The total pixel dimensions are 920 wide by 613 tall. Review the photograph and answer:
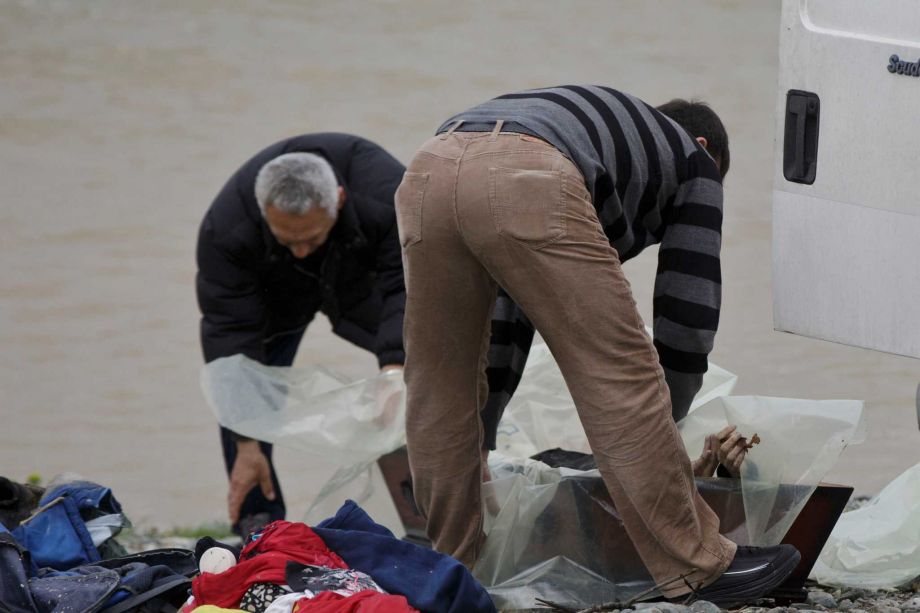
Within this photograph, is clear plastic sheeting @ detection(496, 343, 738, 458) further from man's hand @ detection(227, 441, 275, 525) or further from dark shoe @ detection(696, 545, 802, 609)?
dark shoe @ detection(696, 545, 802, 609)

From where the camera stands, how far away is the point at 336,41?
1352 cm

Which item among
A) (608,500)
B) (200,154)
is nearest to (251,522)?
(608,500)

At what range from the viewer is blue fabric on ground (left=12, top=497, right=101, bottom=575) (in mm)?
3127

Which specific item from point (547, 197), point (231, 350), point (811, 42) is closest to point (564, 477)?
point (547, 197)

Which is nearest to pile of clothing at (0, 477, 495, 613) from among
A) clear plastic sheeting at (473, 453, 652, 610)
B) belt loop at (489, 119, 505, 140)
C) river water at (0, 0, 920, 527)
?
clear plastic sheeting at (473, 453, 652, 610)

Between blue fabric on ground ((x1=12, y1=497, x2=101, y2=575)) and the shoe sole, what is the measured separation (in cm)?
138

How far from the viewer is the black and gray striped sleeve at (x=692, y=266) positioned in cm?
309

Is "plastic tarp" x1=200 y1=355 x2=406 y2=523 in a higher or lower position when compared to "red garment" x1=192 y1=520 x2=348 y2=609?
lower

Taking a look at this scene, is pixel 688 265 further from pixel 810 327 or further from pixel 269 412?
pixel 269 412

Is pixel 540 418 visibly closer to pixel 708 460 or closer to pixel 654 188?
pixel 708 460

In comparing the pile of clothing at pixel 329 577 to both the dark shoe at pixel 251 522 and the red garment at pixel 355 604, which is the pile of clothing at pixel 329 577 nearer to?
the red garment at pixel 355 604

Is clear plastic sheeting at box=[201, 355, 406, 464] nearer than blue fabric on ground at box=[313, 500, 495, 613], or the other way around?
blue fabric on ground at box=[313, 500, 495, 613]

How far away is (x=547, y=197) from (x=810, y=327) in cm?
87

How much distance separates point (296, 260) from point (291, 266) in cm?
4
